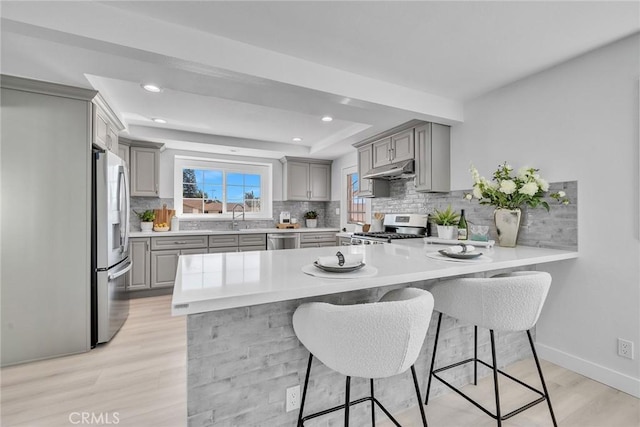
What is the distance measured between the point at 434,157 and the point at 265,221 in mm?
3262

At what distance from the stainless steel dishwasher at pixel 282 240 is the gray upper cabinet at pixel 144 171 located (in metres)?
1.80

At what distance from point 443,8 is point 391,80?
0.89m

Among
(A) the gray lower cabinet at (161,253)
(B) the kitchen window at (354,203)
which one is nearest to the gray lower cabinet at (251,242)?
(A) the gray lower cabinet at (161,253)

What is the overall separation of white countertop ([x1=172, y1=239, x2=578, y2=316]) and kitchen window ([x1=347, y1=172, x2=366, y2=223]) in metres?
2.92

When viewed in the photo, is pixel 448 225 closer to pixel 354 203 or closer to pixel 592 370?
pixel 592 370

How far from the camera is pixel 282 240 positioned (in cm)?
477

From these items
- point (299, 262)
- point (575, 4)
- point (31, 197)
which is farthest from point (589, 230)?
point (31, 197)

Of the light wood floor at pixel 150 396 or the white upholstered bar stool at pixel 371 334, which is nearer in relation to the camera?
the white upholstered bar stool at pixel 371 334

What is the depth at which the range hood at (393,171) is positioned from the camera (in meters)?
3.30

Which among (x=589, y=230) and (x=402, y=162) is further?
(x=402, y=162)

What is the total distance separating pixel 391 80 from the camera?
8.18 feet

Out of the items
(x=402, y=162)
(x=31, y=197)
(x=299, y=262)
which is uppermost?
(x=402, y=162)

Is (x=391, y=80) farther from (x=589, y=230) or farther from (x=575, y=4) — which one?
(x=589, y=230)

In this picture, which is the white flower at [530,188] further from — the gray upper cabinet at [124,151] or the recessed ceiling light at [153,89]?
the gray upper cabinet at [124,151]
